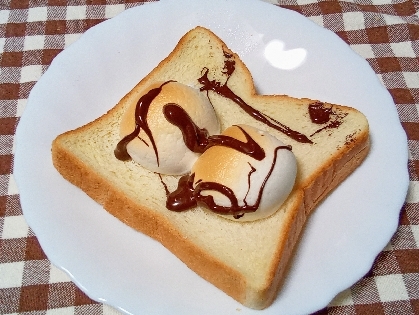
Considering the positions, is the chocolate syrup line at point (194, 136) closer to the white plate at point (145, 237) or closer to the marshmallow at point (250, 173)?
the marshmallow at point (250, 173)

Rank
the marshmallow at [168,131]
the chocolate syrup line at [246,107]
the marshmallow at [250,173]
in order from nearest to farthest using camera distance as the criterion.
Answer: the marshmallow at [250,173] → the marshmallow at [168,131] → the chocolate syrup line at [246,107]

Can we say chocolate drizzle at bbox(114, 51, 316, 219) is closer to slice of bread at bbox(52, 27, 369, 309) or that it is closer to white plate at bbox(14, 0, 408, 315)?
slice of bread at bbox(52, 27, 369, 309)

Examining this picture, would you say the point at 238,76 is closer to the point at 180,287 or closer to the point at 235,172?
the point at 235,172

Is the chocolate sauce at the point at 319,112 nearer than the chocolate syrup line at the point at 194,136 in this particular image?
No

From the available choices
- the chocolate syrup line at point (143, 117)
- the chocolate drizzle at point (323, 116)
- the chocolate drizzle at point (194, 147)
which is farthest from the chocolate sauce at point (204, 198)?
the chocolate drizzle at point (323, 116)

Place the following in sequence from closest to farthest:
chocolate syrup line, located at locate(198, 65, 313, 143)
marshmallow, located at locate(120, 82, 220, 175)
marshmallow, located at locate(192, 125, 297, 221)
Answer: marshmallow, located at locate(192, 125, 297, 221)
marshmallow, located at locate(120, 82, 220, 175)
chocolate syrup line, located at locate(198, 65, 313, 143)

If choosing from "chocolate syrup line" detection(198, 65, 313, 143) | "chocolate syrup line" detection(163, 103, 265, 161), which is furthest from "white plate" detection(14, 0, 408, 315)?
"chocolate syrup line" detection(163, 103, 265, 161)
